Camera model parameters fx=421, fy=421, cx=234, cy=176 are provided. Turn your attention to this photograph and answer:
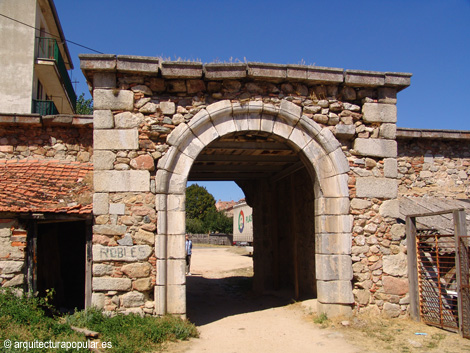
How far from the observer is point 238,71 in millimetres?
6852

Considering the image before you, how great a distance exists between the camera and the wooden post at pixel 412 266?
6.86m

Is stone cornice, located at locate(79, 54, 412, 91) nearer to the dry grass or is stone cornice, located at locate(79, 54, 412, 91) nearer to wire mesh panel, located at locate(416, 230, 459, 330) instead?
wire mesh panel, located at locate(416, 230, 459, 330)

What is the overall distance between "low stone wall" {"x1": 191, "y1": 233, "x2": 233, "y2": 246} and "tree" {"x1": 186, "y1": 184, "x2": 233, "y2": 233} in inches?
93.2

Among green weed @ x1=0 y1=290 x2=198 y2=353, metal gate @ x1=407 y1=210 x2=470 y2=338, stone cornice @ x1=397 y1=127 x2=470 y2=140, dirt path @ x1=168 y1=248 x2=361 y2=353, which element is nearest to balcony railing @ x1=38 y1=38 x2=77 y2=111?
dirt path @ x1=168 y1=248 x2=361 y2=353

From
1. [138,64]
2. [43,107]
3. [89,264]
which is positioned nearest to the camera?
[89,264]

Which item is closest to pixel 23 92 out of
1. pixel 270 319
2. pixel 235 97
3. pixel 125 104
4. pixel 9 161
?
pixel 9 161

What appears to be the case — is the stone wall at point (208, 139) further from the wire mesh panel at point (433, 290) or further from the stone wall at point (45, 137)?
the stone wall at point (45, 137)

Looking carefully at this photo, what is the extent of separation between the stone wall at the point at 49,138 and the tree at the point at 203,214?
32.1 metres

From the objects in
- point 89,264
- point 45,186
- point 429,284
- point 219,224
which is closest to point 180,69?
point 45,186

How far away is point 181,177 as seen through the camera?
6.66 m

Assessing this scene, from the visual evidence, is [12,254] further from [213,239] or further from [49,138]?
[213,239]

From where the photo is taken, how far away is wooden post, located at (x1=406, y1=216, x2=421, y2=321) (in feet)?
22.5

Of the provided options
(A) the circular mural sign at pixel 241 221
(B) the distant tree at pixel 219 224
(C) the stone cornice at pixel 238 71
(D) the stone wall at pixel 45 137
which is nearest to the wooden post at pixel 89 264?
(D) the stone wall at pixel 45 137

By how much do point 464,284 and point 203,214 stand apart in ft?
128
